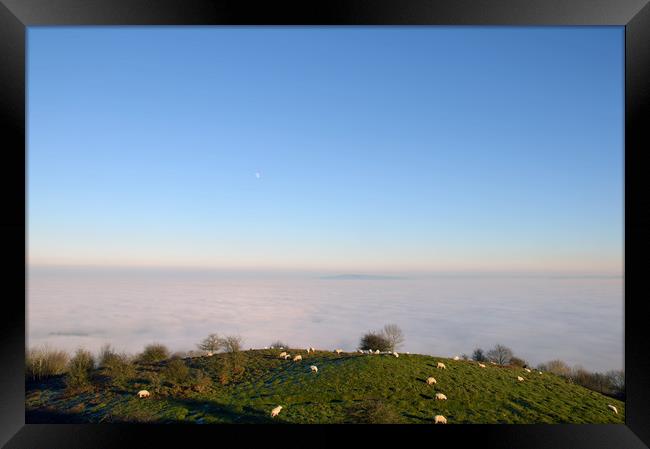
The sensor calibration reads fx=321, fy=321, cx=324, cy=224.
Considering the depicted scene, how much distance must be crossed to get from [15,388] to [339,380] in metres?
5.60

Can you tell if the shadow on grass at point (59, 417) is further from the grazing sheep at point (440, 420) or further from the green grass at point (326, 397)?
the grazing sheep at point (440, 420)

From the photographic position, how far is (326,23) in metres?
3.30

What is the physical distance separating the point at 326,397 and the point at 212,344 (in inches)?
312

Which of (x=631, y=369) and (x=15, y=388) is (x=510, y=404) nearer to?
(x=631, y=369)

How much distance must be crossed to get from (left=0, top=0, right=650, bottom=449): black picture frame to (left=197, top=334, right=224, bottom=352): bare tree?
9.36m

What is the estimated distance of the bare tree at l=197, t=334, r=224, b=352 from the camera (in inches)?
485

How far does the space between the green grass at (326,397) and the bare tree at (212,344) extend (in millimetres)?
3018

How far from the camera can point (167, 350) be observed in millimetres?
10836

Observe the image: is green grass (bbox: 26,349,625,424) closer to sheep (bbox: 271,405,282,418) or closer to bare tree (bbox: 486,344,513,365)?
sheep (bbox: 271,405,282,418)

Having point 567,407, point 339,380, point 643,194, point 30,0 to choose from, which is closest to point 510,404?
point 567,407

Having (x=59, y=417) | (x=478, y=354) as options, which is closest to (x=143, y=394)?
(x=59, y=417)

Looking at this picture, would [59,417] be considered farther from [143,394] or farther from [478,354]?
[478,354]

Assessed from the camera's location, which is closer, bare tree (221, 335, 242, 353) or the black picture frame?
the black picture frame

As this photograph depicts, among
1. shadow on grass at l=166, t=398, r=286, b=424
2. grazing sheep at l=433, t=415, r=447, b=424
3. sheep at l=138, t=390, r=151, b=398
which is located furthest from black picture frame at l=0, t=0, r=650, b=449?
sheep at l=138, t=390, r=151, b=398
